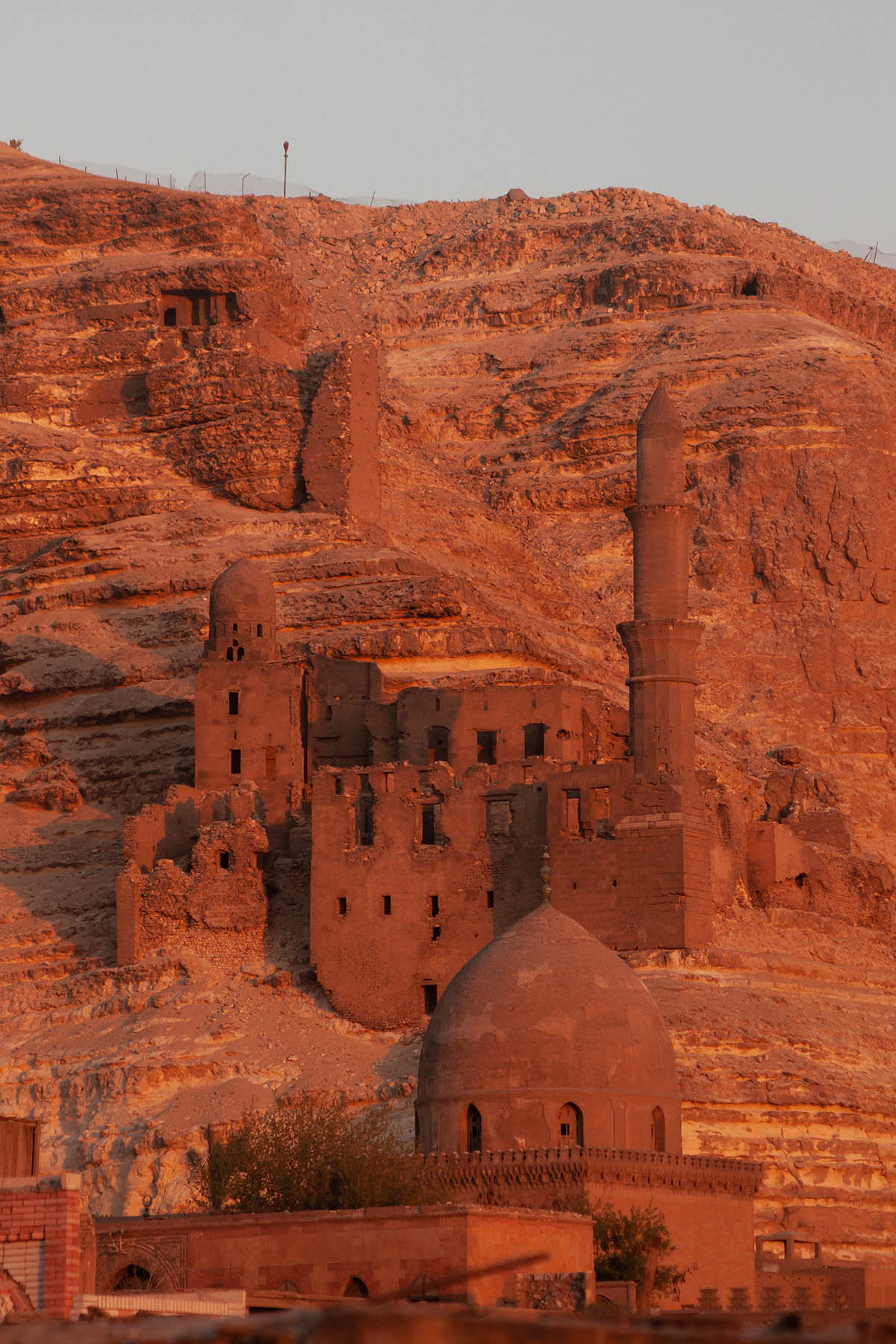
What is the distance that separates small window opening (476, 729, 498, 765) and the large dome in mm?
16692

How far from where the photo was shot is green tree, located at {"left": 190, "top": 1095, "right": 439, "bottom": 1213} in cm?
3662

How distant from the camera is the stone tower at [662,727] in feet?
161

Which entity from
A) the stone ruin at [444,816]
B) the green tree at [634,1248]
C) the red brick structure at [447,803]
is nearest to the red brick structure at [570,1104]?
the green tree at [634,1248]

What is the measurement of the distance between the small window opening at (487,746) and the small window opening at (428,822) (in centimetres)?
336

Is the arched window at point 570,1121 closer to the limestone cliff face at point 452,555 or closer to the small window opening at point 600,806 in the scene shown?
the limestone cliff face at point 452,555

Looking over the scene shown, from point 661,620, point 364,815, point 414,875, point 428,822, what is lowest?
point 414,875

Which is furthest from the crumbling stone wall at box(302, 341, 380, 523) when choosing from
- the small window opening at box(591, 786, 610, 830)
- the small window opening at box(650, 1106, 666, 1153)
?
the small window opening at box(650, 1106, 666, 1153)

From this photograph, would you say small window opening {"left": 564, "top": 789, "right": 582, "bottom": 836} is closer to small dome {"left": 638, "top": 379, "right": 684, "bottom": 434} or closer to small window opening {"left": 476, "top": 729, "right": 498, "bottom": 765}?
small window opening {"left": 476, "top": 729, "right": 498, "bottom": 765}

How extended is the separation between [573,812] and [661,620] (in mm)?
4967

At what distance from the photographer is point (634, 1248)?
3597cm

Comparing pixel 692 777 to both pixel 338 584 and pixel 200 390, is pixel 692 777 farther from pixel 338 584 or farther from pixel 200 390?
pixel 200 390

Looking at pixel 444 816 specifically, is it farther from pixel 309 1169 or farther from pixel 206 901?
pixel 309 1169

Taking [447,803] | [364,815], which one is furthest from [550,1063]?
[364,815]

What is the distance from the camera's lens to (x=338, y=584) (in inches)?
2660
